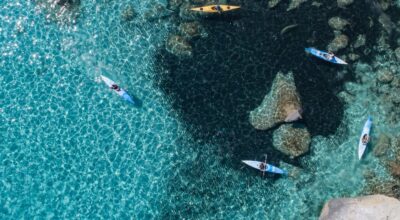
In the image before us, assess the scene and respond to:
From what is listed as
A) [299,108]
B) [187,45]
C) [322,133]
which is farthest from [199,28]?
[322,133]

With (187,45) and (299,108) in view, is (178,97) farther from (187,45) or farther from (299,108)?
(299,108)

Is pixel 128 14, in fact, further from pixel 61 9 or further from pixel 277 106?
pixel 277 106

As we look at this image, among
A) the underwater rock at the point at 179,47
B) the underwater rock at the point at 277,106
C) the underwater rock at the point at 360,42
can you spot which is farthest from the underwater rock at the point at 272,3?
the underwater rock at the point at 179,47

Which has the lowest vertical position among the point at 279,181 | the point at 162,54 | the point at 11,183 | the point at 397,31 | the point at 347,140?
the point at 11,183

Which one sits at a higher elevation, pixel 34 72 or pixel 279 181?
pixel 34 72

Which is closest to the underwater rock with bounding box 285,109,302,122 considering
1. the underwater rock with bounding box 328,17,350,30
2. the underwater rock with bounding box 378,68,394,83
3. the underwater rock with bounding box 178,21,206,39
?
the underwater rock with bounding box 378,68,394,83

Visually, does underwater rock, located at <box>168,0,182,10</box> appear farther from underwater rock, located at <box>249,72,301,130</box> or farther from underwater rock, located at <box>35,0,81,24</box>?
underwater rock, located at <box>249,72,301,130</box>
